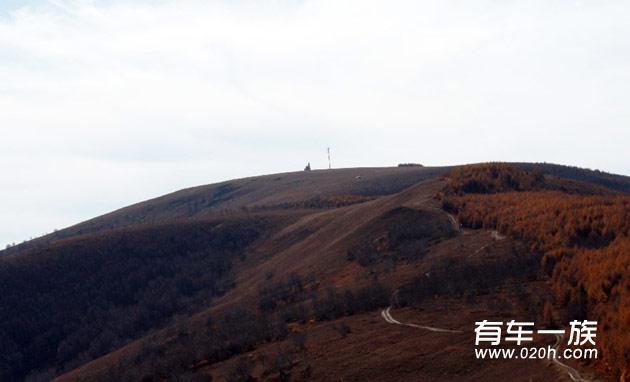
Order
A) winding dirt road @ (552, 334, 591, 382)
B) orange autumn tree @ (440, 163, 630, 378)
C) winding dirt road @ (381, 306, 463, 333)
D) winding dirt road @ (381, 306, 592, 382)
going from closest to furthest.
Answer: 1. winding dirt road @ (552, 334, 591, 382)
2. winding dirt road @ (381, 306, 592, 382)
3. orange autumn tree @ (440, 163, 630, 378)
4. winding dirt road @ (381, 306, 463, 333)

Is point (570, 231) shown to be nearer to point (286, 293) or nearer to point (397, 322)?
point (397, 322)

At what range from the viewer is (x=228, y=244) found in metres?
59.9

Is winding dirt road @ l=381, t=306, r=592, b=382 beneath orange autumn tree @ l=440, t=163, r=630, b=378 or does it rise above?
beneath

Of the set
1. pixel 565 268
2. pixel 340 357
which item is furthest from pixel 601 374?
pixel 565 268

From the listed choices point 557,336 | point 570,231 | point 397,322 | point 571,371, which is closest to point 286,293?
point 397,322

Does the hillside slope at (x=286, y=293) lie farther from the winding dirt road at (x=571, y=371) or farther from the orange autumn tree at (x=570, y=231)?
the orange autumn tree at (x=570, y=231)

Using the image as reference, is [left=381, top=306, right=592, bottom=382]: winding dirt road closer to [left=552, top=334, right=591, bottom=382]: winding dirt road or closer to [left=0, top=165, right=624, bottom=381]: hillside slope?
[left=552, top=334, right=591, bottom=382]: winding dirt road

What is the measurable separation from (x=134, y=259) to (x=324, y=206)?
776 inches

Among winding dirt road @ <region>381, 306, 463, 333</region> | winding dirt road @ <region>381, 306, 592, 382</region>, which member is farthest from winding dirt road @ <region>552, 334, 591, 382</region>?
winding dirt road @ <region>381, 306, 463, 333</region>

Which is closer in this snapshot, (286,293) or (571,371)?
(571,371)

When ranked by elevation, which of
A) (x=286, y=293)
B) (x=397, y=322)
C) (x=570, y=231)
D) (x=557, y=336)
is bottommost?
(x=286, y=293)

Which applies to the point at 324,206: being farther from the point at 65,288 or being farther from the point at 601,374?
the point at 601,374

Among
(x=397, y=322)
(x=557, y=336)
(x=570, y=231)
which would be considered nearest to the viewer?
(x=557, y=336)

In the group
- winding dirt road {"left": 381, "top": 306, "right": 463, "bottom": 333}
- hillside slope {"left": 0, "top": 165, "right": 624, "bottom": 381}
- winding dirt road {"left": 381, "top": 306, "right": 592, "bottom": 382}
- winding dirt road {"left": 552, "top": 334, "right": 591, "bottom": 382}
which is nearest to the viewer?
winding dirt road {"left": 552, "top": 334, "right": 591, "bottom": 382}
